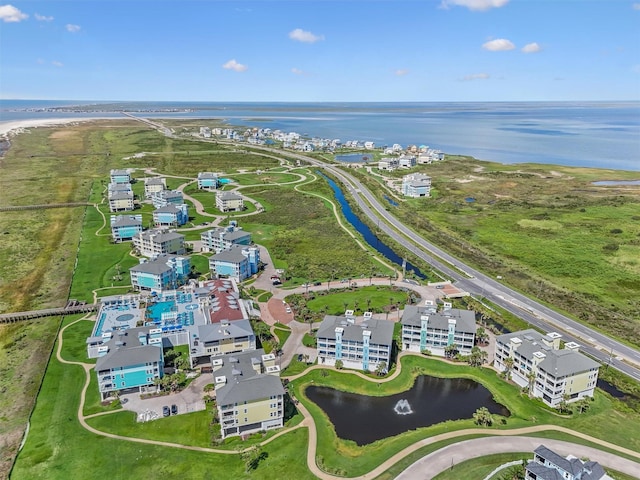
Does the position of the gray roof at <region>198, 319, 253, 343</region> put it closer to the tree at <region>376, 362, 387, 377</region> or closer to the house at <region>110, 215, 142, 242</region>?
→ the tree at <region>376, 362, 387, 377</region>

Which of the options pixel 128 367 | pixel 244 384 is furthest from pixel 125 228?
pixel 244 384

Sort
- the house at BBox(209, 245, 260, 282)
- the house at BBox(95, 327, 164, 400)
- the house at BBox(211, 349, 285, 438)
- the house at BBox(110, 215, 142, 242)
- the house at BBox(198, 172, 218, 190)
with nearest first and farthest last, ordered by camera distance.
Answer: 1. the house at BBox(211, 349, 285, 438)
2. the house at BBox(95, 327, 164, 400)
3. the house at BBox(209, 245, 260, 282)
4. the house at BBox(110, 215, 142, 242)
5. the house at BBox(198, 172, 218, 190)

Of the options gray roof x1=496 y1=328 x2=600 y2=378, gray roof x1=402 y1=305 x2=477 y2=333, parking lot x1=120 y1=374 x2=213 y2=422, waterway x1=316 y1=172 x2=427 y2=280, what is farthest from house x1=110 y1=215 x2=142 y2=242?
gray roof x1=496 y1=328 x2=600 y2=378

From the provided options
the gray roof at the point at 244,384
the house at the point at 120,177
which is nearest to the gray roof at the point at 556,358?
the gray roof at the point at 244,384

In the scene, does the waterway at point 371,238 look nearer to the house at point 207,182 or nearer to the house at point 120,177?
the house at point 207,182

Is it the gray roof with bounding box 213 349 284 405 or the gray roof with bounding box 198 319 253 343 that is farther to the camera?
the gray roof with bounding box 198 319 253 343

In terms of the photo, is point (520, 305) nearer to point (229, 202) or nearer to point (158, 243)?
point (158, 243)
